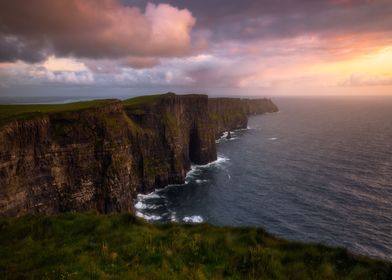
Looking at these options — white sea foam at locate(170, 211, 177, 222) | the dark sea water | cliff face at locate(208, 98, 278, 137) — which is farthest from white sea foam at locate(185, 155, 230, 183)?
cliff face at locate(208, 98, 278, 137)

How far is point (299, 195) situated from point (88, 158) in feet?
161

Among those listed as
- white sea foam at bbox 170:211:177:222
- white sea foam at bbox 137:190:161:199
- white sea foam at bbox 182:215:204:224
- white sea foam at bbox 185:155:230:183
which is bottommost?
white sea foam at bbox 137:190:161:199

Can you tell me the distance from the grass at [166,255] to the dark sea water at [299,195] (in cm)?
3873

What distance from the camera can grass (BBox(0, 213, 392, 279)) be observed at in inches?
539

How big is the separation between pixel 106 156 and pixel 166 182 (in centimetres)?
2803

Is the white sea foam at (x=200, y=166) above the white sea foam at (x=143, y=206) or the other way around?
above

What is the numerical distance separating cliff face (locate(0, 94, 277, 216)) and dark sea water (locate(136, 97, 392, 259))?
7.99 m

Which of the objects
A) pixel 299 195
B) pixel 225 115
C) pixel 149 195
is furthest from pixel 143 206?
pixel 225 115

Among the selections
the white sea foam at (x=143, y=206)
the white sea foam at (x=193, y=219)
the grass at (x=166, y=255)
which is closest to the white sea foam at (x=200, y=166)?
the white sea foam at (x=143, y=206)

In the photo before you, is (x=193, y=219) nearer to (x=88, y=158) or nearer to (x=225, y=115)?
(x=88, y=158)

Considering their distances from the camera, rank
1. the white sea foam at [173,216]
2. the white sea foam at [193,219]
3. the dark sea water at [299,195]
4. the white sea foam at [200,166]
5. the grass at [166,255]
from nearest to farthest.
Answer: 1. the grass at [166,255]
2. the dark sea water at [299,195]
3. the white sea foam at [193,219]
4. the white sea foam at [173,216]
5. the white sea foam at [200,166]

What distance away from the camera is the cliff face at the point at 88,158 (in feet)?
149

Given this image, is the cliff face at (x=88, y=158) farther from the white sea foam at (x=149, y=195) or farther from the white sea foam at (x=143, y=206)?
the white sea foam at (x=143, y=206)

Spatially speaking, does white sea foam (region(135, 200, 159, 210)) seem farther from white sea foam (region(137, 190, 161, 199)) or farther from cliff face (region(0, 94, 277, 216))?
white sea foam (region(137, 190, 161, 199))
